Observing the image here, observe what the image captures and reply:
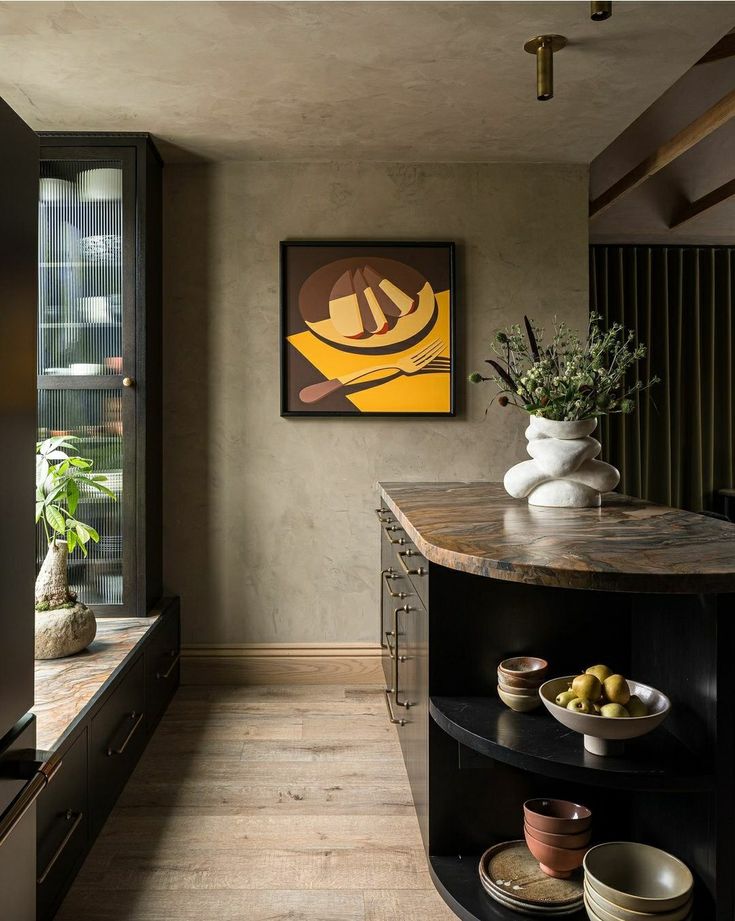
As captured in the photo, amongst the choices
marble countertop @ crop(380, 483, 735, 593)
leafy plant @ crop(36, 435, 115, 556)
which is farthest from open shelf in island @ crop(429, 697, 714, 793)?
leafy plant @ crop(36, 435, 115, 556)

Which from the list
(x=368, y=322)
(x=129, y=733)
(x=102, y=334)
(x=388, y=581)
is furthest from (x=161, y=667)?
(x=368, y=322)

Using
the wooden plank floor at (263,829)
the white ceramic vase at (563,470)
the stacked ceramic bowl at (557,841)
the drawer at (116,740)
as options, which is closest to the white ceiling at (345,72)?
the white ceramic vase at (563,470)

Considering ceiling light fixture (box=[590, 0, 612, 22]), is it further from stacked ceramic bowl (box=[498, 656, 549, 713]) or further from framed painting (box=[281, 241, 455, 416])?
stacked ceramic bowl (box=[498, 656, 549, 713])

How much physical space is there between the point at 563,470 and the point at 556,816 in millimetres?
961

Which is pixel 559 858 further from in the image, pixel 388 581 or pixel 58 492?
pixel 58 492

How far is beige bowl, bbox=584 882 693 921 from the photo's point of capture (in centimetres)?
135

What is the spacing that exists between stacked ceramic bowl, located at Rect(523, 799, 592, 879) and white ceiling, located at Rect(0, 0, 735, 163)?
2188mm

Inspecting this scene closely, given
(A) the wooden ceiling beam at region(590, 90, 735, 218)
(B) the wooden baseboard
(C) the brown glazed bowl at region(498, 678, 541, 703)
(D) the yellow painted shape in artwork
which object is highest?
(A) the wooden ceiling beam at region(590, 90, 735, 218)

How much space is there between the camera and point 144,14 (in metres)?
2.20

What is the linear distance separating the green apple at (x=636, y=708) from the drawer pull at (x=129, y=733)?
155cm

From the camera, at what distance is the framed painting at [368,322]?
11.3 ft

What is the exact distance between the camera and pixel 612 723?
4.59ft

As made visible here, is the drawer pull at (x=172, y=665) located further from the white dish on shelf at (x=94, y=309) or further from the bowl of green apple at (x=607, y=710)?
the bowl of green apple at (x=607, y=710)

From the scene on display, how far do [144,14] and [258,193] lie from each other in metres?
1.28
